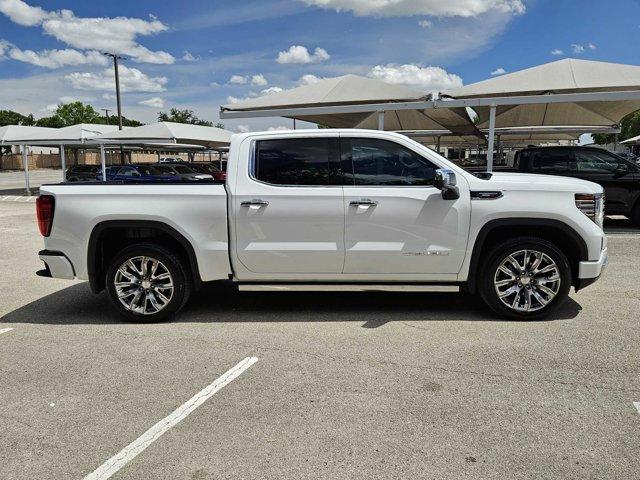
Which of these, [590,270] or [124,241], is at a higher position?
[124,241]

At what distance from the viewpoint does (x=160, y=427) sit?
3.16m

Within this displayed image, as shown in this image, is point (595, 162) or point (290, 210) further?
point (595, 162)

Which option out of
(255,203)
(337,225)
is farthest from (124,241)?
(337,225)

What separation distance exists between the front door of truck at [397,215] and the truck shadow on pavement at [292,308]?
0.58 m

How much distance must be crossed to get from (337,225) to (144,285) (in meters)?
1.96

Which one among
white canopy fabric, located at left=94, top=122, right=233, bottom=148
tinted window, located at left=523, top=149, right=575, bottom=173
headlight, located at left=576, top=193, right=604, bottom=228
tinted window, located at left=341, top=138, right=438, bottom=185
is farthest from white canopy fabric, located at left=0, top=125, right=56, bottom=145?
headlight, located at left=576, top=193, right=604, bottom=228

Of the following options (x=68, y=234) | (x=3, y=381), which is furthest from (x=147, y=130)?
(x=3, y=381)

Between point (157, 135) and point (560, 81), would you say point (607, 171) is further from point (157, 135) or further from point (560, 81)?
point (157, 135)

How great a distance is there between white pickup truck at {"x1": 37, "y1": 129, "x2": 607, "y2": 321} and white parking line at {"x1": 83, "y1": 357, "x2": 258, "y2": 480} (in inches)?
51.0

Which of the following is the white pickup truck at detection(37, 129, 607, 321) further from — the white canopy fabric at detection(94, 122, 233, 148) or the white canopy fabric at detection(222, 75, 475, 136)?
the white canopy fabric at detection(94, 122, 233, 148)

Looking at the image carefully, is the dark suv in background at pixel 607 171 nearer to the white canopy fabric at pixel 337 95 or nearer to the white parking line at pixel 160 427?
the white canopy fabric at pixel 337 95

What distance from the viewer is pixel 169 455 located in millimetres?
2867

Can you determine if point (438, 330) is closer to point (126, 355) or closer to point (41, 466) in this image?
point (126, 355)

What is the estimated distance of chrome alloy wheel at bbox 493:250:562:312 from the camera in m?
4.87
